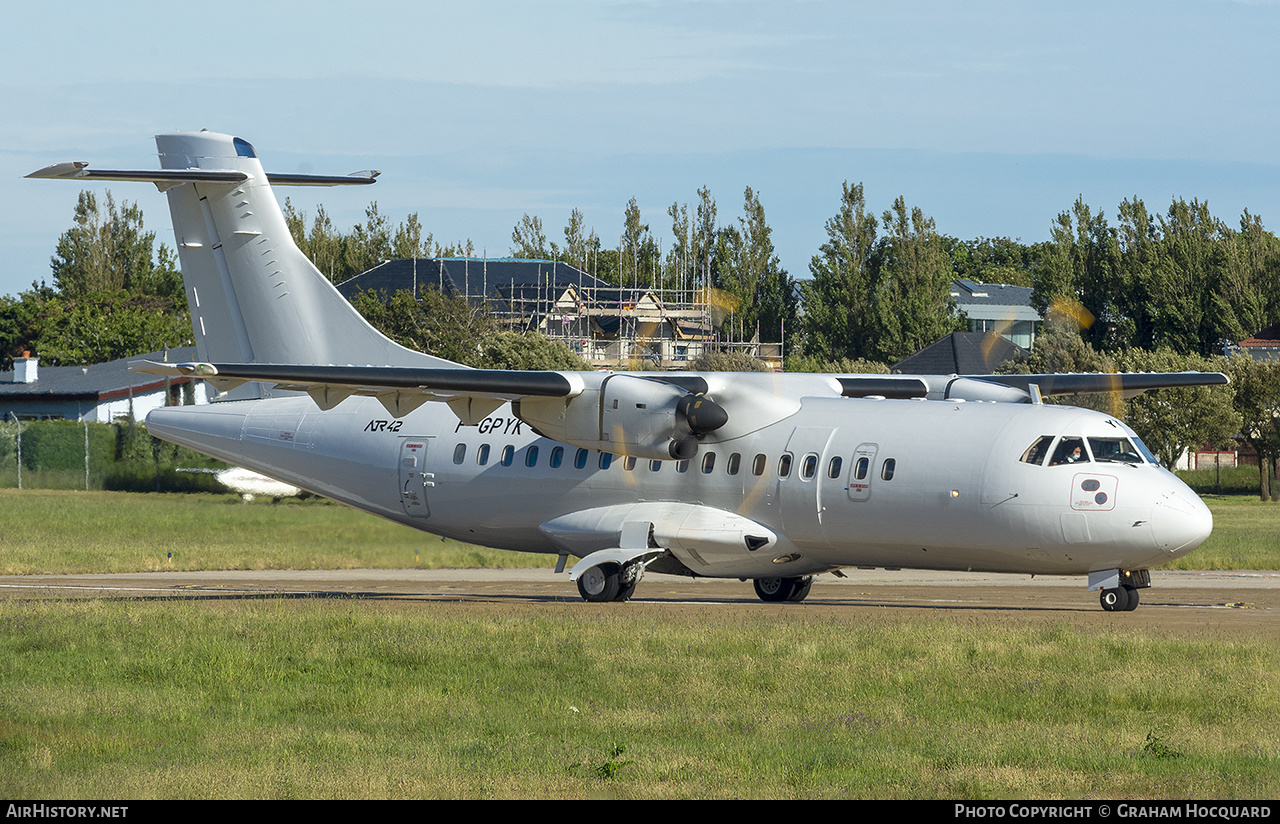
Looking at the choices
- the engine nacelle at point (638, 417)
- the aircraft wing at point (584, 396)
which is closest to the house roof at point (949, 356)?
the aircraft wing at point (584, 396)

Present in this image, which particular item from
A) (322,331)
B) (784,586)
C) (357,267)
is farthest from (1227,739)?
(357,267)

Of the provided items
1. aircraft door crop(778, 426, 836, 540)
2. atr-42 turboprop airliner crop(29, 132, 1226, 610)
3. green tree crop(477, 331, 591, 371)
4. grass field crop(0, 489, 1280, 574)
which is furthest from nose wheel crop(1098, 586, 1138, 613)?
green tree crop(477, 331, 591, 371)

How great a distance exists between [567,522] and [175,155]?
10.2 metres

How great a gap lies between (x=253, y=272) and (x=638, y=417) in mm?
8742

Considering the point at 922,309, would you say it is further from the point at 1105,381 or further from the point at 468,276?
the point at 1105,381

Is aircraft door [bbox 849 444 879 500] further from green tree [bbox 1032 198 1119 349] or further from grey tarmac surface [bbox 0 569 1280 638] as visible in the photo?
green tree [bbox 1032 198 1119 349]

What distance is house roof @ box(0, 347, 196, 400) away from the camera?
219 feet

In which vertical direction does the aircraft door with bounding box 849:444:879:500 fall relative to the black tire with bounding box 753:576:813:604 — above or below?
above

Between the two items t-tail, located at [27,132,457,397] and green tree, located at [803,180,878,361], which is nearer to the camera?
t-tail, located at [27,132,457,397]

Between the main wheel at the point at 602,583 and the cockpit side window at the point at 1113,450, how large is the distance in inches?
287

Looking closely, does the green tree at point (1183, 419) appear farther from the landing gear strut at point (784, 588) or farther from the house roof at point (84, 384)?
the house roof at point (84, 384)

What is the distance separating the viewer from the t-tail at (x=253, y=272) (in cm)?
2628

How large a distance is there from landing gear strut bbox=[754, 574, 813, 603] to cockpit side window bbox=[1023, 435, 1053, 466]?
5086 mm

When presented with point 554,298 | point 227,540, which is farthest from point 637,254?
point 227,540
